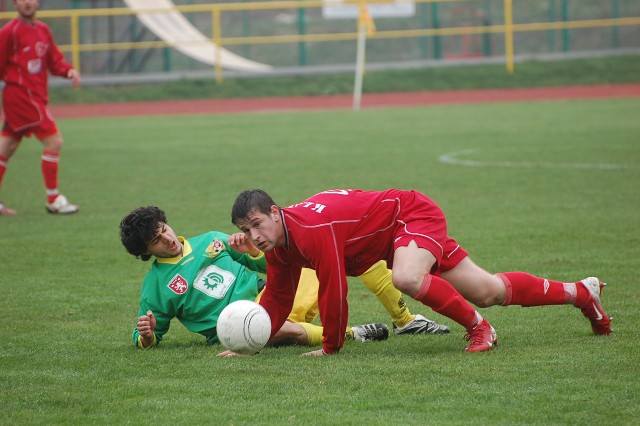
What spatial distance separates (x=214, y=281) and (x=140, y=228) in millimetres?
532

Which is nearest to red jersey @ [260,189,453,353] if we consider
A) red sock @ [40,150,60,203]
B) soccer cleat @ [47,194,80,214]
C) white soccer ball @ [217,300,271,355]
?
white soccer ball @ [217,300,271,355]

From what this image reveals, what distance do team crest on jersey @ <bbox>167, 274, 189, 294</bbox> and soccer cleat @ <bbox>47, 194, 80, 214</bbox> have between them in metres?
5.26

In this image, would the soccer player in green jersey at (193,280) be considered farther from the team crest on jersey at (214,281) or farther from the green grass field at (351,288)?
the green grass field at (351,288)

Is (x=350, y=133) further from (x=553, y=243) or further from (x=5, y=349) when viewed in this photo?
(x=5, y=349)

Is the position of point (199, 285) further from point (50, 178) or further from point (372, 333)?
point (50, 178)

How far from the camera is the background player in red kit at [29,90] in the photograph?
34.3 feet

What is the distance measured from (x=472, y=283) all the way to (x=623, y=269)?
2218 mm

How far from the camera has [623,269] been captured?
7016 millimetres

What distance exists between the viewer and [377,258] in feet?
17.3

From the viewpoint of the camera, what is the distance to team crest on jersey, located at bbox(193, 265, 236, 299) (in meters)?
5.56

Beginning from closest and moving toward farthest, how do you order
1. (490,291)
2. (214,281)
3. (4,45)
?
1. (490,291)
2. (214,281)
3. (4,45)

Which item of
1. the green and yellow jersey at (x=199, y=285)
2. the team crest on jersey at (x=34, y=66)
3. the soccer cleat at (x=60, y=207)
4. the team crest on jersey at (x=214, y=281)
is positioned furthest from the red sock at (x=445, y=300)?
the team crest on jersey at (x=34, y=66)

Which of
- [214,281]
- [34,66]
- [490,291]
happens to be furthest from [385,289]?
[34,66]

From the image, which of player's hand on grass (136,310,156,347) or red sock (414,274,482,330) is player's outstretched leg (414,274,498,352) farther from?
player's hand on grass (136,310,156,347)
